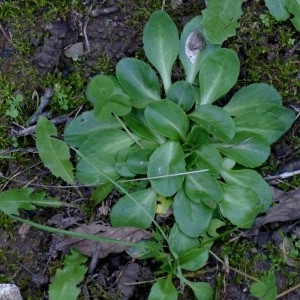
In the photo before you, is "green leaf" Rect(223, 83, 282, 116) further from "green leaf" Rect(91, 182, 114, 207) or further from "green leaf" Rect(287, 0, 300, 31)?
"green leaf" Rect(91, 182, 114, 207)

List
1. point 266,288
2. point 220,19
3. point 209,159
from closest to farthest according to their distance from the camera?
point 266,288 → point 209,159 → point 220,19

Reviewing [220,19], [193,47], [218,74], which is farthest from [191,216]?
[220,19]

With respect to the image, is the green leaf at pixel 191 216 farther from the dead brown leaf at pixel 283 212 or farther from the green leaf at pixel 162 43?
the green leaf at pixel 162 43

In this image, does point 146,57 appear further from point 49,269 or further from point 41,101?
point 49,269

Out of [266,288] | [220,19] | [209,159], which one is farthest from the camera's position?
[220,19]

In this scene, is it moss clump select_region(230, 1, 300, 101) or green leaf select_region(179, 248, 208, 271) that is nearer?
green leaf select_region(179, 248, 208, 271)

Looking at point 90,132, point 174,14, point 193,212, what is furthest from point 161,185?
point 174,14

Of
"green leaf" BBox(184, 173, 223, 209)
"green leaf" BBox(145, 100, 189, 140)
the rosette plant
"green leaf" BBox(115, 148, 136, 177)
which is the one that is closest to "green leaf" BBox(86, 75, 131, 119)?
the rosette plant

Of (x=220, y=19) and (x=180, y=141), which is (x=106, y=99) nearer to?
(x=180, y=141)
